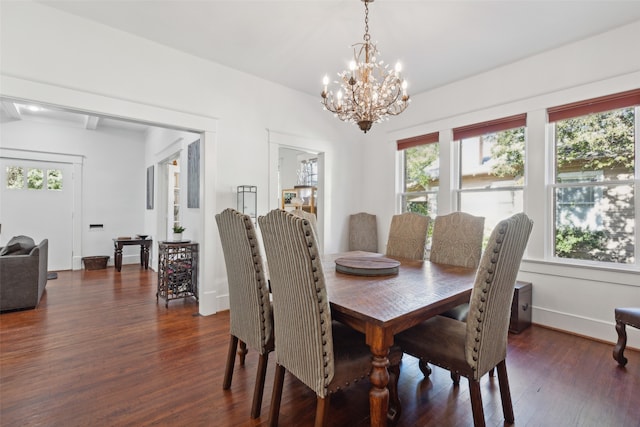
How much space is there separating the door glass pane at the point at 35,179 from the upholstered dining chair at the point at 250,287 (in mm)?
5957

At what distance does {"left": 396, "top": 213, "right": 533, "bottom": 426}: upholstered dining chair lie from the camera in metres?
1.37

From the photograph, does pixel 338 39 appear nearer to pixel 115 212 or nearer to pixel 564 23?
pixel 564 23

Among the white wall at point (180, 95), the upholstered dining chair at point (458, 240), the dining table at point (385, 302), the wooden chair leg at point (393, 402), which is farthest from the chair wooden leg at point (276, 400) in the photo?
the white wall at point (180, 95)

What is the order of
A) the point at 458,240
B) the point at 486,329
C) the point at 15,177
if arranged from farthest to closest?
1. the point at 15,177
2. the point at 458,240
3. the point at 486,329

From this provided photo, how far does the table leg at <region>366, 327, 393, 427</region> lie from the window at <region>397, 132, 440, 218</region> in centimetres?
320

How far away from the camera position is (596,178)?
2955 millimetres

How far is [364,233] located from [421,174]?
4.02 ft

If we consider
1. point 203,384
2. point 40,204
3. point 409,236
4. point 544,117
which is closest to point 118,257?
point 40,204

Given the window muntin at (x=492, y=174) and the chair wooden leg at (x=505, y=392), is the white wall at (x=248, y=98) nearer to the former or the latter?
the window muntin at (x=492, y=174)

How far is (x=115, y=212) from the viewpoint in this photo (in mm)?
6480

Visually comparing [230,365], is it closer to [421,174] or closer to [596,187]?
[421,174]

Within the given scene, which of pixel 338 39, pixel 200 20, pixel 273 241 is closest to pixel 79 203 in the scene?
pixel 200 20

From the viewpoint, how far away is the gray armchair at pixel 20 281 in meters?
3.41

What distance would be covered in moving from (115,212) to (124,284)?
240cm
